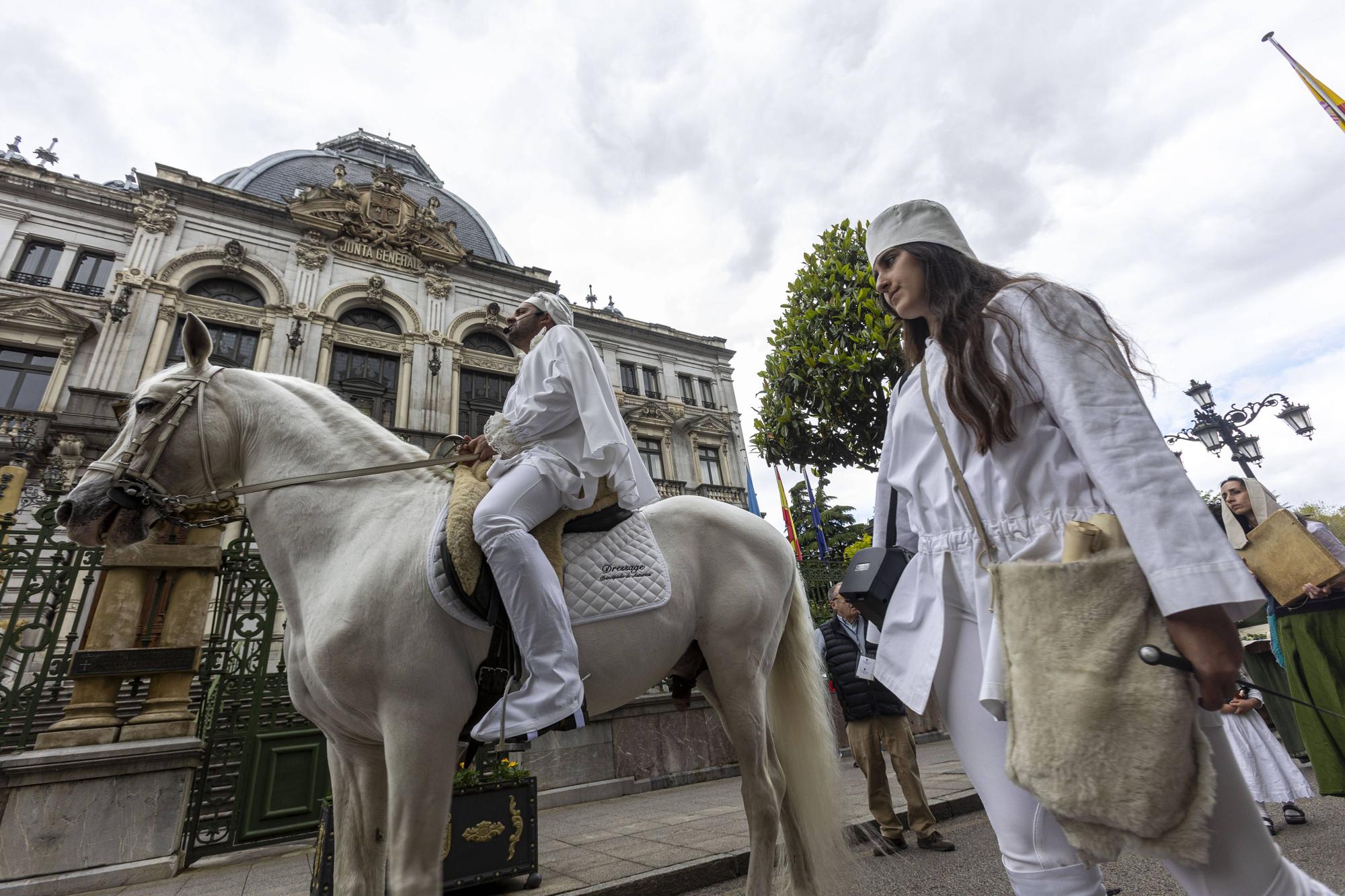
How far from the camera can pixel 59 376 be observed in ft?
52.7

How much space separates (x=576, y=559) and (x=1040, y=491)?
1.95 metres

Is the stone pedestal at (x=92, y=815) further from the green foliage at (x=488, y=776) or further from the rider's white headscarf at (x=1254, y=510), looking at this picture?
the rider's white headscarf at (x=1254, y=510)

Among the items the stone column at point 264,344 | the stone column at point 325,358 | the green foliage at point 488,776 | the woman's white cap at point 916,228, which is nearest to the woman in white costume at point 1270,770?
the woman's white cap at point 916,228

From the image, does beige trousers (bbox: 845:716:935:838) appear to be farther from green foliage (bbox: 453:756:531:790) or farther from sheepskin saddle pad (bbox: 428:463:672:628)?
sheepskin saddle pad (bbox: 428:463:672:628)

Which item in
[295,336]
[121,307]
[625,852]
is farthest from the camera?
[295,336]

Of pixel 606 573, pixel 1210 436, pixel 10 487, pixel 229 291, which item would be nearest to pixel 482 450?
pixel 606 573

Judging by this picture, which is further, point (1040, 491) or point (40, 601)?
point (40, 601)

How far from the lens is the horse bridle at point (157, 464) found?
257 cm

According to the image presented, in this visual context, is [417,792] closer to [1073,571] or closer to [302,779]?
[1073,571]

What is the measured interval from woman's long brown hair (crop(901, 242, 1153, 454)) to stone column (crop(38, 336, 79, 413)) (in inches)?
857

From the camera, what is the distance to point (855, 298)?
7852mm

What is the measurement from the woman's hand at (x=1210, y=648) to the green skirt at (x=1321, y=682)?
171 inches

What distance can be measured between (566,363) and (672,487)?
21.7 metres

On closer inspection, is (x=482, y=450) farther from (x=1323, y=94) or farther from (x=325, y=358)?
(x=325, y=358)
